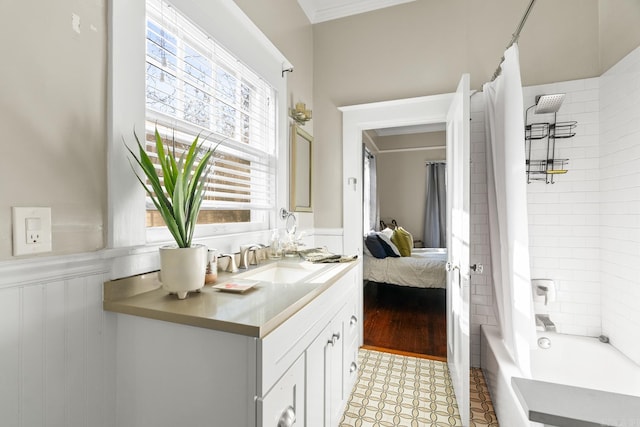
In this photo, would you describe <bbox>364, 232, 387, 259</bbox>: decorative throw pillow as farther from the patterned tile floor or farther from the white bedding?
the patterned tile floor

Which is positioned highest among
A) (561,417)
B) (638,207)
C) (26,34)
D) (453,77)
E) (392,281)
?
(453,77)

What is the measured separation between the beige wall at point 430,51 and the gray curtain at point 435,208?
3.50 metres

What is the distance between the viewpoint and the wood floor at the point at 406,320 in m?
2.59

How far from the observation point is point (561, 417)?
1.93 ft

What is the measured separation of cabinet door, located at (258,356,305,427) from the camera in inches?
31.6

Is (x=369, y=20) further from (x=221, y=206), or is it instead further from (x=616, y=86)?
(x=221, y=206)

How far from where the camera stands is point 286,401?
3.03 ft

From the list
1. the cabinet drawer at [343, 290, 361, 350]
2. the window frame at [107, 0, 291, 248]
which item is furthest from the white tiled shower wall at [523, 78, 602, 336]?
the window frame at [107, 0, 291, 248]

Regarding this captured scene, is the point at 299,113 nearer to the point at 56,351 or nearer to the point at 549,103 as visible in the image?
the point at 549,103

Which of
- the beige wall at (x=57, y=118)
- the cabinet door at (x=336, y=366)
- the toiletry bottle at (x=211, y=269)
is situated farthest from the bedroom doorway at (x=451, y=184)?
the beige wall at (x=57, y=118)

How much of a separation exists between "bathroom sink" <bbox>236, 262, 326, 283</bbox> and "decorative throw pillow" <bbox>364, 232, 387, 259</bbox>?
2.08 metres

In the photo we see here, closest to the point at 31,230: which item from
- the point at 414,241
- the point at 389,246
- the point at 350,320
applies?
the point at 350,320

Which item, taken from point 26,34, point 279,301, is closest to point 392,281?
point 279,301

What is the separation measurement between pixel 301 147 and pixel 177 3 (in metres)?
1.29
